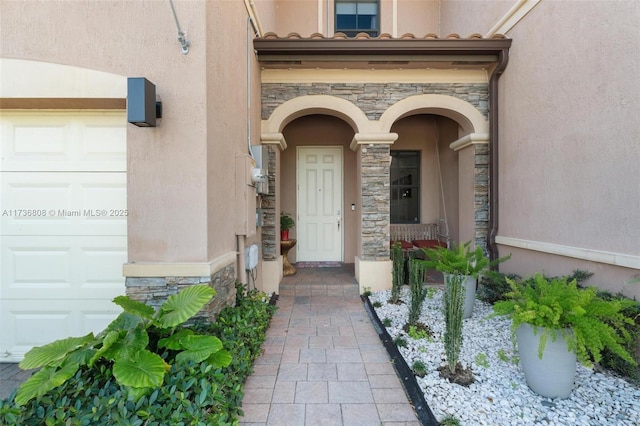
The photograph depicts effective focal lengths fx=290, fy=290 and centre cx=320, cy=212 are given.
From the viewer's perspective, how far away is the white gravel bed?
6.63 feet

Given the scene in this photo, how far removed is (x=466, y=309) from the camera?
367 centimetres

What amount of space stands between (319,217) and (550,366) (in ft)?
14.3

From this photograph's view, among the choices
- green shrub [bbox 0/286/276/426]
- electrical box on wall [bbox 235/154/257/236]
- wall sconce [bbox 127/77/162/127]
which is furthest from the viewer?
electrical box on wall [bbox 235/154/257/236]

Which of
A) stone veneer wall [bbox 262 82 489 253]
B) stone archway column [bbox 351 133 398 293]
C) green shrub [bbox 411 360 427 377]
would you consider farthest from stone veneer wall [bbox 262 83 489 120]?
green shrub [bbox 411 360 427 377]

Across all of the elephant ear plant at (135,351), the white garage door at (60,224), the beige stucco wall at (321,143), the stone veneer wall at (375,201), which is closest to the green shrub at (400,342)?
the stone veneer wall at (375,201)

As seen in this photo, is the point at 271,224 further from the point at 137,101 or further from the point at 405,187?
the point at 405,187

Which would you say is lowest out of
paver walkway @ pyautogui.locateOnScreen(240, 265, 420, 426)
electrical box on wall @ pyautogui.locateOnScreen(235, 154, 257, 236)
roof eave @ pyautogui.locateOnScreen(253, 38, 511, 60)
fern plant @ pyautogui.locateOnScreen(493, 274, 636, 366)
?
paver walkway @ pyautogui.locateOnScreen(240, 265, 420, 426)

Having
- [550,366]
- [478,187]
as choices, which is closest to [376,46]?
[478,187]

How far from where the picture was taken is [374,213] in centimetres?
461

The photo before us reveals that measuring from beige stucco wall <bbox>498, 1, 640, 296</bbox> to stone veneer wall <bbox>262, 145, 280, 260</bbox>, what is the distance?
11.4 feet

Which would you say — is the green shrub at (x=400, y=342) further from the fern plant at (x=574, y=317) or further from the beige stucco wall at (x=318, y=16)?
the beige stucco wall at (x=318, y=16)

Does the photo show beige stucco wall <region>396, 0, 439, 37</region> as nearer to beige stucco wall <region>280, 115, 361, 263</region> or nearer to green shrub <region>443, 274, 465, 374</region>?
beige stucco wall <region>280, 115, 361, 263</region>

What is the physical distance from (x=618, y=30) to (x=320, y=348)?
421 cm

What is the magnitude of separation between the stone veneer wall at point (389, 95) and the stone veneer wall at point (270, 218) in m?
0.73
